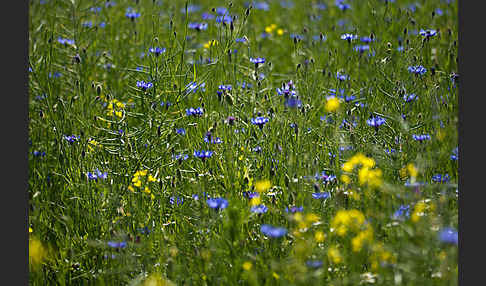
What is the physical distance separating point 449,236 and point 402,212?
268 millimetres

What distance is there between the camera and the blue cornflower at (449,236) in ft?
6.41

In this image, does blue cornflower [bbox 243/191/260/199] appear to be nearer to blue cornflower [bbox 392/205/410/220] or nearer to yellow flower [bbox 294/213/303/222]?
yellow flower [bbox 294/213/303/222]

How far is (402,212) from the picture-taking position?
224 centimetres

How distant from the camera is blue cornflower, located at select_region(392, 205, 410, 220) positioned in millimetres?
2163

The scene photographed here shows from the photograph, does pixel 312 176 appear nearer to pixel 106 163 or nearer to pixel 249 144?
pixel 249 144

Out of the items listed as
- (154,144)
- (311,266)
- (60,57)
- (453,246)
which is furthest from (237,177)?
(60,57)

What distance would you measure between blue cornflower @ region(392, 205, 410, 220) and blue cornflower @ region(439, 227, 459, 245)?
0.17 metres

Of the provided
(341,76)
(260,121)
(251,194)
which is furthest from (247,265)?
(341,76)

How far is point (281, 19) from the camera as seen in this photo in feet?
17.7

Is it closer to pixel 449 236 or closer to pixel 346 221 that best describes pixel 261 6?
pixel 346 221

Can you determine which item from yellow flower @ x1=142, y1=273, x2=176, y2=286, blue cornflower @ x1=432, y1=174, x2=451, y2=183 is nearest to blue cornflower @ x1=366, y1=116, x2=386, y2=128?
blue cornflower @ x1=432, y1=174, x2=451, y2=183

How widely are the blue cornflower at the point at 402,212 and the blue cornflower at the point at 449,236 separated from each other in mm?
165

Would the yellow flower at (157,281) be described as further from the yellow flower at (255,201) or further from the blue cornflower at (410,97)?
the blue cornflower at (410,97)

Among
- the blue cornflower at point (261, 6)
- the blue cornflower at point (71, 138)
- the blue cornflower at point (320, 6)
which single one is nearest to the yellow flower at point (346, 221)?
the blue cornflower at point (71, 138)
